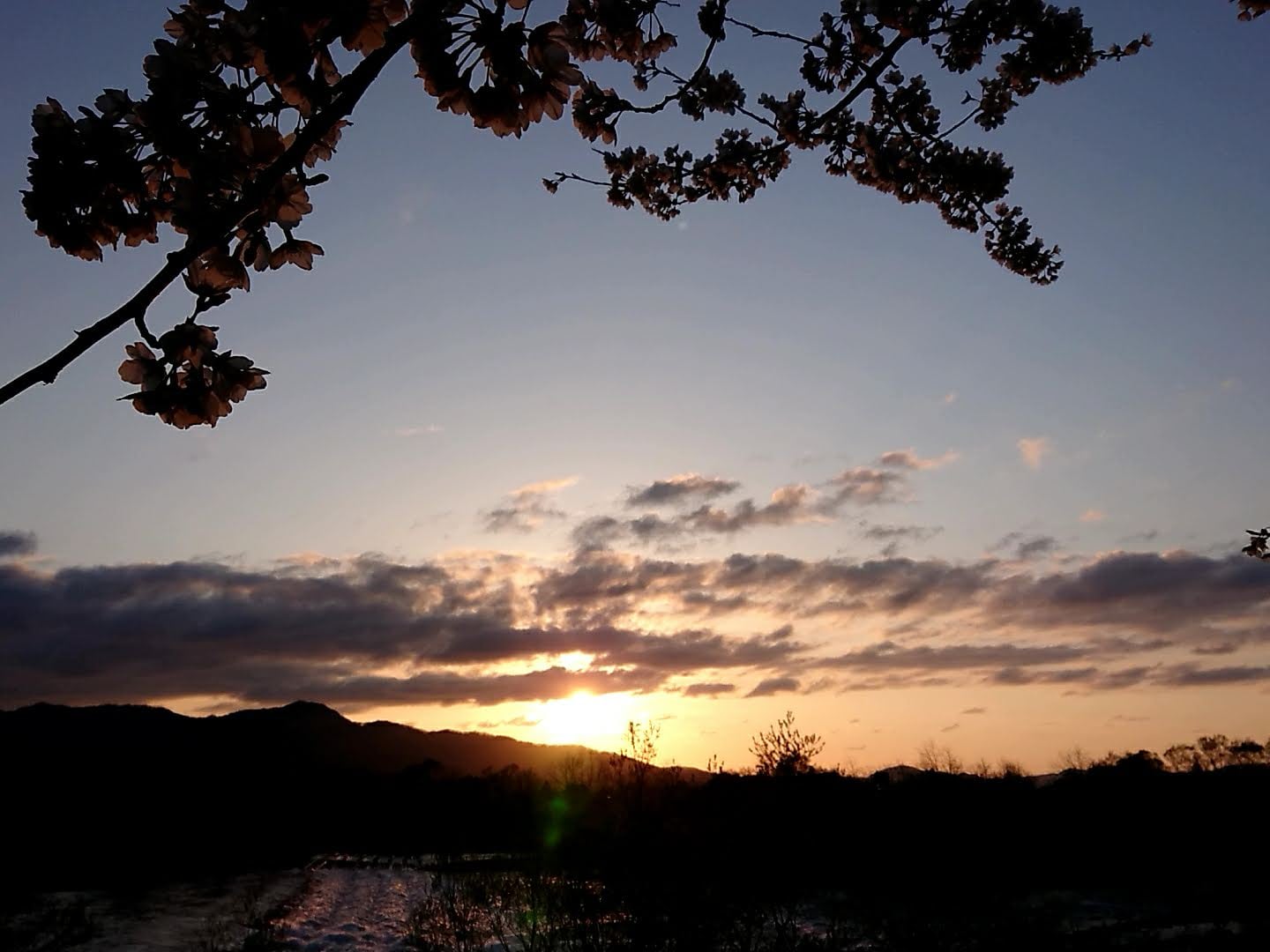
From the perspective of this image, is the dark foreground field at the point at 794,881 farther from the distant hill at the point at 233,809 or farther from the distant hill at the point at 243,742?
the distant hill at the point at 243,742

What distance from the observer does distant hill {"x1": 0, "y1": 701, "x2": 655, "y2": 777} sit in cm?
6644

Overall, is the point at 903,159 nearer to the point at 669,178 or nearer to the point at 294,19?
the point at 669,178

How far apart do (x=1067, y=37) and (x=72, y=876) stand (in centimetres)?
3712

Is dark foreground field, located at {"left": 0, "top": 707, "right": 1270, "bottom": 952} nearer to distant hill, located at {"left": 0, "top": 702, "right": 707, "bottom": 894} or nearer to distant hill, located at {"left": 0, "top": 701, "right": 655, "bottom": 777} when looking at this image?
distant hill, located at {"left": 0, "top": 702, "right": 707, "bottom": 894}

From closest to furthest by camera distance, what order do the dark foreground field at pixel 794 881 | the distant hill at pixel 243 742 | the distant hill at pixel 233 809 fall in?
the dark foreground field at pixel 794 881 → the distant hill at pixel 233 809 → the distant hill at pixel 243 742

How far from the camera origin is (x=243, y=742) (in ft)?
292

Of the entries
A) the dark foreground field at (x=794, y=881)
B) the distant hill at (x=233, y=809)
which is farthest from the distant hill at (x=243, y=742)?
the dark foreground field at (x=794, y=881)

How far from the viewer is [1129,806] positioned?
1584cm

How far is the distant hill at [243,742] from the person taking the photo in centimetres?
6644

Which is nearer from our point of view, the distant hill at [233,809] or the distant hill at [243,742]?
the distant hill at [233,809]

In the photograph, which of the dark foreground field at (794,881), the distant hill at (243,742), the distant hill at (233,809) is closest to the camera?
the dark foreground field at (794,881)

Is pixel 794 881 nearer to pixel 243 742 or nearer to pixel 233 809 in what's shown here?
pixel 233 809

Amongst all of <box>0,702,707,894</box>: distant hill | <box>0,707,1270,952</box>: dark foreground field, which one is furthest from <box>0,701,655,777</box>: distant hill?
<box>0,707,1270,952</box>: dark foreground field

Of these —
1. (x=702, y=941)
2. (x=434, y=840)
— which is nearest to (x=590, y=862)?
(x=702, y=941)
